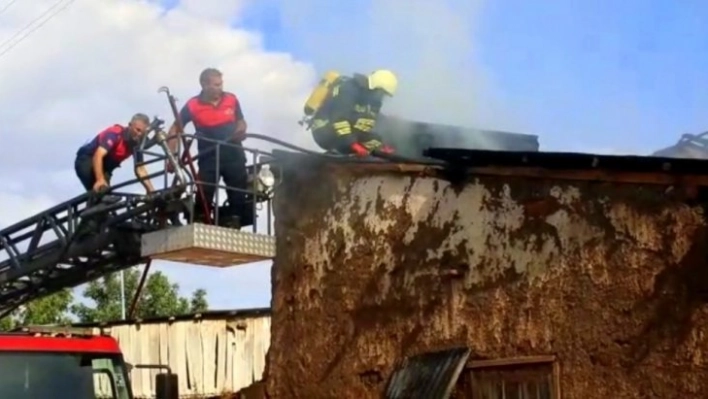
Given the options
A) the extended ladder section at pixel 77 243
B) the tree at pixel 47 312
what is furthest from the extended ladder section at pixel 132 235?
the tree at pixel 47 312

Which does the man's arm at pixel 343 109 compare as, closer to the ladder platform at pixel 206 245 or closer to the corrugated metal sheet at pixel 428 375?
the ladder platform at pixel 206 245

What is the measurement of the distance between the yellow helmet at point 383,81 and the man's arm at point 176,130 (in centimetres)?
195

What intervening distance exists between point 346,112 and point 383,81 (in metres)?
0.56

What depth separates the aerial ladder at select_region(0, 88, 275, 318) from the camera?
1012 centimetres

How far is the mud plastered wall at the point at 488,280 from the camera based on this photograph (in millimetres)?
8312

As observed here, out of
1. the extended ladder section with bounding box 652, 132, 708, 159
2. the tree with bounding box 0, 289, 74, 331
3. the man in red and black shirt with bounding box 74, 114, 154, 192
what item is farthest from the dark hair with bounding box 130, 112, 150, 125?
the tree with bounding box 0, 289, 74, 331

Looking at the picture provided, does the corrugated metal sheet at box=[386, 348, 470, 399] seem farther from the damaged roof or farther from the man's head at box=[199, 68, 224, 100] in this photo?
the man's head at box=[199, 68, 224, 100]

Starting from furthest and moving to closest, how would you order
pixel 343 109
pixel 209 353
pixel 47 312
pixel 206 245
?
pixel 47 312
pixel 209 353
pixel 343 109
pixel 206 245

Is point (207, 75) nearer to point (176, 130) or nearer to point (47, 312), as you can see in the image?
point (176, 130)

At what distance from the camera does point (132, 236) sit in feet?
36.0

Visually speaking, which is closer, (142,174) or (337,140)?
(142,174)

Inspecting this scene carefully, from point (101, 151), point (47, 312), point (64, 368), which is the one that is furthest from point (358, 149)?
point (47, 312)

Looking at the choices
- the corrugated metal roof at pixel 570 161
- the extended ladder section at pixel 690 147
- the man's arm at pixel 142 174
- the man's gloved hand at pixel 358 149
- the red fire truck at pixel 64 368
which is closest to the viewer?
the corrugated metal roof at pixel 570 161

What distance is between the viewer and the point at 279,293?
11.0m
